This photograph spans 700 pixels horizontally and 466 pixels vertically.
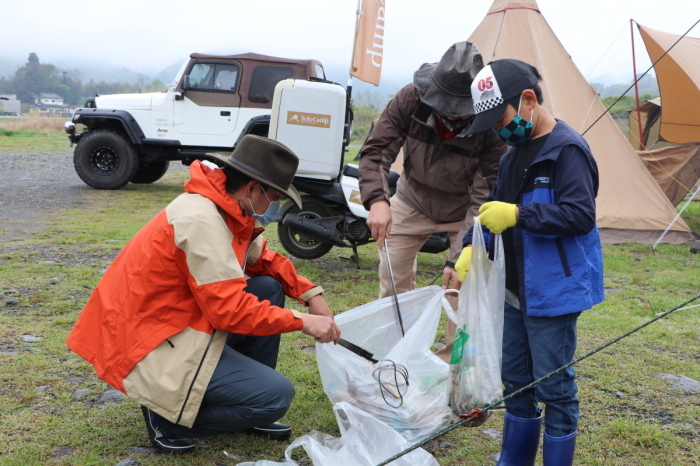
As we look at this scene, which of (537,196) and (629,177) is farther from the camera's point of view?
(629,177)

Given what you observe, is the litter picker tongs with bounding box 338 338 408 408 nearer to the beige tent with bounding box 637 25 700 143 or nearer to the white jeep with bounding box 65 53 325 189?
the beige tent with bounding box 637 25 700 143

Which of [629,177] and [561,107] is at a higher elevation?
[561,107]

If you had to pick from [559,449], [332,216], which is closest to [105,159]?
[332,216]

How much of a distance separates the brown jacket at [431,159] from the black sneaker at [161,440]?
1.26 m

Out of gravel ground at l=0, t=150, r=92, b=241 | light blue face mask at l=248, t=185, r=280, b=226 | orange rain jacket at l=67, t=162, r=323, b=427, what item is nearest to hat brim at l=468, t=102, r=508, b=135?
light blue face mask at l=248, t=185, r=280, b=226

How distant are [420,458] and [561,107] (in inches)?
223

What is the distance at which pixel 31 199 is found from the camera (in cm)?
862

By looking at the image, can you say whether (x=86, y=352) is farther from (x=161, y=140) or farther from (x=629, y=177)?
(x=161, y=140)

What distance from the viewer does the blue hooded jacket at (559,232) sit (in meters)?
1.80

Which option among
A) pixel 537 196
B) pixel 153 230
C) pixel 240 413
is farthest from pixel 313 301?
pixel 537 196

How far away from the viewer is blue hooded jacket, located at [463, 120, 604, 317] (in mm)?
1801

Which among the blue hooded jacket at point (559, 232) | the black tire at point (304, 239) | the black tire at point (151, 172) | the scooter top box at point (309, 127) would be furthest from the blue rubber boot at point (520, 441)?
the black tire at point (151, 172)

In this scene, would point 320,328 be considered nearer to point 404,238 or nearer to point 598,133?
point 404,238

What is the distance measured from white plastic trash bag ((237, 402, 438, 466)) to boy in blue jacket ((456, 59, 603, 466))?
1.57 ft
